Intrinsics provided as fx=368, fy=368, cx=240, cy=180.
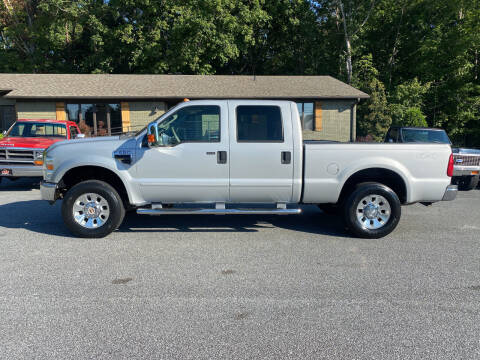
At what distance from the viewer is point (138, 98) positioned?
1978cm

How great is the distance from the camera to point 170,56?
25484 mm

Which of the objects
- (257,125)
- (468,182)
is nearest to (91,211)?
(257,125)

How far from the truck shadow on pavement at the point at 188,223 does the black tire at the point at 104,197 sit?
39 centimetres

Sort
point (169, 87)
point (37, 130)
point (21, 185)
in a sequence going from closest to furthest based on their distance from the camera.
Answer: point (37, 130) < point (21, 185) < point (169, 87)

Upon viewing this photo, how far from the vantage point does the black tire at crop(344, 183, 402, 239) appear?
5.68 m

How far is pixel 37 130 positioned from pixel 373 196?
31.6ft

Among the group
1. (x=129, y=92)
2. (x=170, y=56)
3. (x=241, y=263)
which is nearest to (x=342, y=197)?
(x=241, y=263)

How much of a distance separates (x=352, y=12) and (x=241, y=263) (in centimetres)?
2635

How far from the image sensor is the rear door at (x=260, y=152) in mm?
5621

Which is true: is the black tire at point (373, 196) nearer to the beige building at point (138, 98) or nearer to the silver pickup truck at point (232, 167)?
the silver pickup truck at point (232, 167)

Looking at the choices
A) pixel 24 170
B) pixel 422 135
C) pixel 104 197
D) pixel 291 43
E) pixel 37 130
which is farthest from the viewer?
pixel 291 43

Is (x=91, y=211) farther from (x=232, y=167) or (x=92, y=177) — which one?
(x=232, y=167)

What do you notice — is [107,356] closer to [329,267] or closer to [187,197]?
[329,267]

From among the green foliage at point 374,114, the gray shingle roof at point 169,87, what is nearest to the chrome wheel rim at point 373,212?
the gray shingle roof at point 169,87
